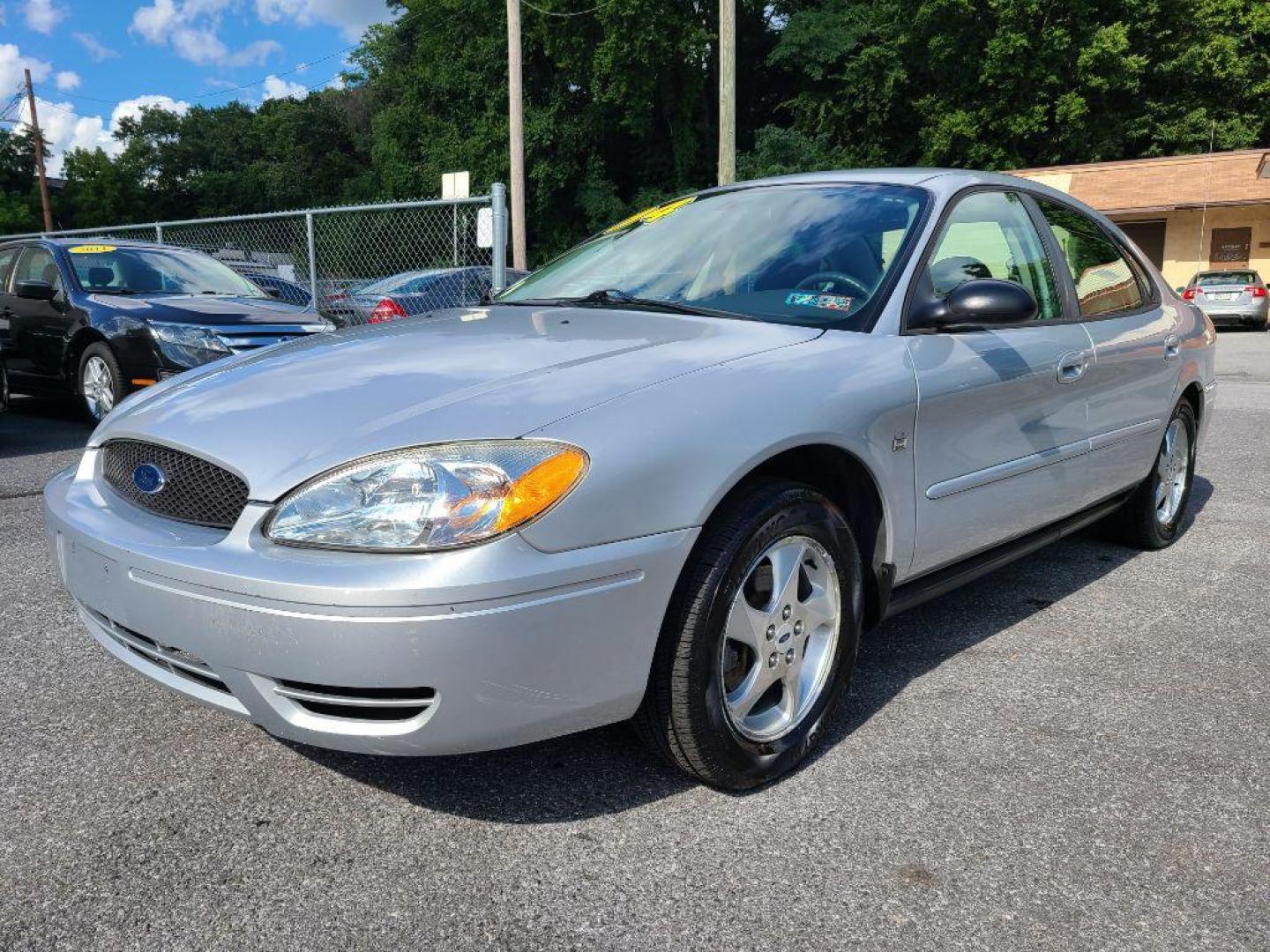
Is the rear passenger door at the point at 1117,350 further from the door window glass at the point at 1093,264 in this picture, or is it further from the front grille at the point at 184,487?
the front grille at the point at 184,487

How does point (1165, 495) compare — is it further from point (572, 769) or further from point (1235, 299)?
point (1235, 299)

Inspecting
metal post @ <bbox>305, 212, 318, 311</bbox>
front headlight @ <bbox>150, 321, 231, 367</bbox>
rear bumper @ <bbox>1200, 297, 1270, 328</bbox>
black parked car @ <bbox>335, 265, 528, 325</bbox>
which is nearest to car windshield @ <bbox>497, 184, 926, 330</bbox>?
front headlight @ <bbox>150, 321, 231, 367</bbox>

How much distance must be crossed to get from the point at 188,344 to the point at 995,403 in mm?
5809

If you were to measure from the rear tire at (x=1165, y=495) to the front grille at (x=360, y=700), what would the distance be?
11.0 ft

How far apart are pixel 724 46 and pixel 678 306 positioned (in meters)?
14.5

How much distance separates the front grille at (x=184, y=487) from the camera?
2115 millimetres

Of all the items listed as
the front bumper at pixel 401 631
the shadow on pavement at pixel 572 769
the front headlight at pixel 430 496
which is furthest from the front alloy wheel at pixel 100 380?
the front headlight at pixel 430 496

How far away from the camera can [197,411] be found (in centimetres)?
235

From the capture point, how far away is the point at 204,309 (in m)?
7.17

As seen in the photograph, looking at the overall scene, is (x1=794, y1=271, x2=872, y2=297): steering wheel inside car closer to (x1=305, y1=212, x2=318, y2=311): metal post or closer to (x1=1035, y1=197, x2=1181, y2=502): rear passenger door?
(x1=1035, y1=197, x2=1181, y2=502): rear passenger door

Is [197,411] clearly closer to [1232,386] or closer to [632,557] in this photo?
[632,557]

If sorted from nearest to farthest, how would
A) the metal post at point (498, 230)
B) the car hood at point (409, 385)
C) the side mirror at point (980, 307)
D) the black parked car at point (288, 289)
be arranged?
the car hood at point (409, 385) → the side mirror at point (980, 307) → the metal post at point (498, 230) → the black parked car at point (288, 289)

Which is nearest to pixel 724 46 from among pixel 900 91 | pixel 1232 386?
pixel 1232 386

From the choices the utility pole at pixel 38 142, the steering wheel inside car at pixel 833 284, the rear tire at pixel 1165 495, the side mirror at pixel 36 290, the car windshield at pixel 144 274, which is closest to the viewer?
the steering wheel inside car at pixel 833 284
